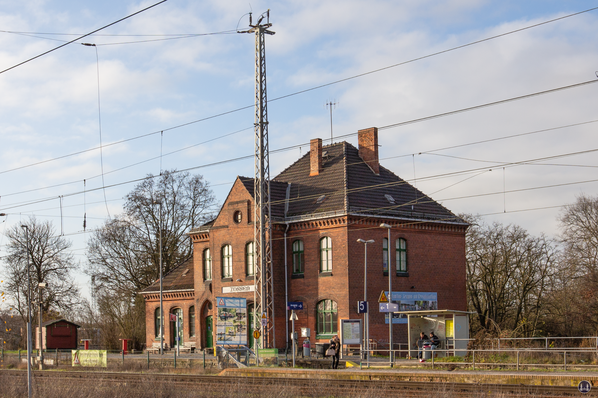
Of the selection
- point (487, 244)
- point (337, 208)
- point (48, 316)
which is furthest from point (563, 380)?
point (48, 316)

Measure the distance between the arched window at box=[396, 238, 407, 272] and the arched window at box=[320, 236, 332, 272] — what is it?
13.1 feet

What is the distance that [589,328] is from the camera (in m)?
43.6

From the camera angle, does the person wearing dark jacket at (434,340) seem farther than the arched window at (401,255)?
No

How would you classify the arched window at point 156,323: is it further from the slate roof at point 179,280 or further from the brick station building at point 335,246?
the brick station building at point 335,246

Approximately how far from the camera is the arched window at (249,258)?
42.4 metres

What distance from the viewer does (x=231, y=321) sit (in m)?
Result: 39.2

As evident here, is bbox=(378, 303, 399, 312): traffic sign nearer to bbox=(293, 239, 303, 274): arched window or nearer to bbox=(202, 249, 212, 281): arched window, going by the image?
bbox=(293, 239, 303, 274): arched window

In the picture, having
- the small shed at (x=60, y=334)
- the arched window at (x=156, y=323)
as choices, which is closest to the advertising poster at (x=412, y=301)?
the arched window at (x=156, y=323)

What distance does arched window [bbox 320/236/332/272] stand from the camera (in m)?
40.0

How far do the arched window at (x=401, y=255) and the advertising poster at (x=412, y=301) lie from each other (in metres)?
1.51

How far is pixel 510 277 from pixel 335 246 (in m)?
17.0

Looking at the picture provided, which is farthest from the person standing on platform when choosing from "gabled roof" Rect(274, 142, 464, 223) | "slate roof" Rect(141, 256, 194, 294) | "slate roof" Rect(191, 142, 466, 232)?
"slate roof" Rect(141, 256, 194, 294)

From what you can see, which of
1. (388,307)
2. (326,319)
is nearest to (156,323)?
(326,319)

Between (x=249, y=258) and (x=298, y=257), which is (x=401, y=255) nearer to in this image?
(x=298, y=257)
